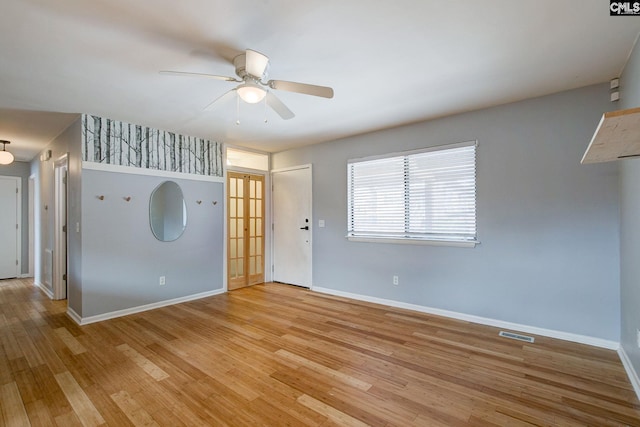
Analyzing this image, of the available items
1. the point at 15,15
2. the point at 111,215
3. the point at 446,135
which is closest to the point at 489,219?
the point at 446,135

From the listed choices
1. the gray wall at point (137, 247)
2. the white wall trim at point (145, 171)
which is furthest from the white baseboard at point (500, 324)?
the white wall trim at point (145, 171)

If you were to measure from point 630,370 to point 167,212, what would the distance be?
17.1 ft

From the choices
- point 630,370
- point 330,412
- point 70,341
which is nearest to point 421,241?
point 630,370

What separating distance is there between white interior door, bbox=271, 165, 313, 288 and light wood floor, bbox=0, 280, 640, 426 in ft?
5.53

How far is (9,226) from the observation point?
5.93 metres

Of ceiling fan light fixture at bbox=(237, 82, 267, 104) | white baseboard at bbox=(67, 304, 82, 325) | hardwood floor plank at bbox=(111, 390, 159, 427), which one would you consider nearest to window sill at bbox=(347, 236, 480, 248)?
ceiling fan light fixture at bbox=(237, 82, 267, 104)

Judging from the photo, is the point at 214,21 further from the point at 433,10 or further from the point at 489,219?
the point at 489,219

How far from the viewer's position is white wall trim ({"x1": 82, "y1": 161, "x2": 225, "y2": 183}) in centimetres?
360

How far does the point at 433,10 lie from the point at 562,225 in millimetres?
2504

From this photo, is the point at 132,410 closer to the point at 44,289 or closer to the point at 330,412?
the point at 330,412

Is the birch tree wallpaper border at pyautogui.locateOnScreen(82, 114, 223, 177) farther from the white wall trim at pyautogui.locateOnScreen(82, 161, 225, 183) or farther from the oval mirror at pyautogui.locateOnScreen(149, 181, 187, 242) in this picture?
the oval mirror at pyautogui.locateOnScreen(149, 181, 187, 242)

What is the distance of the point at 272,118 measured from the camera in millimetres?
3721

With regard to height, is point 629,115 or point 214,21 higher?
point 214,21

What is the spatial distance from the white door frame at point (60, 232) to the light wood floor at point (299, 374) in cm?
104
